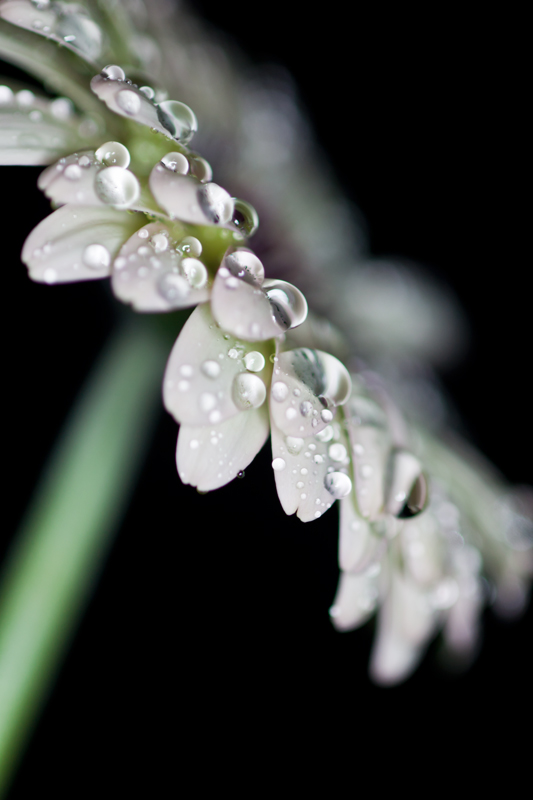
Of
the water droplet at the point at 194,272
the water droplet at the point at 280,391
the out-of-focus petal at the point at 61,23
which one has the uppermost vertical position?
the out-of-focus petal at the point at 61,23

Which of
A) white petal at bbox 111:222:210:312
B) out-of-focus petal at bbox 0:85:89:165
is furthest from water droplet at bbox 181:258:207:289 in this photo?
out-of-focus petal at bbox 0:85:89:165

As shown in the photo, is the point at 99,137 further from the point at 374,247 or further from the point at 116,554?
the point at 374,247

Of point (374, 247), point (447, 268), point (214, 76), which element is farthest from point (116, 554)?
point (447, 268)

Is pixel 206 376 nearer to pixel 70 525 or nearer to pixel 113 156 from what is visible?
Result: pixel 113 156

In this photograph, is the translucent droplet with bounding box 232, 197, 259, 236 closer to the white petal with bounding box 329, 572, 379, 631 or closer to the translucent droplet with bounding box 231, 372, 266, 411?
the translucent droplet with bounding box 231, 372, 266, 411

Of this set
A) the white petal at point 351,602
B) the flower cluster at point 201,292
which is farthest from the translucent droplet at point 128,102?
the white petal at point 351,602

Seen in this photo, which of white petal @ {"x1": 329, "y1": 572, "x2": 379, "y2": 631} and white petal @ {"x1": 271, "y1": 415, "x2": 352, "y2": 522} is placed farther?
white petal @ {"x1": 329, "y1": 572, "x2": 379, "y2": 631}

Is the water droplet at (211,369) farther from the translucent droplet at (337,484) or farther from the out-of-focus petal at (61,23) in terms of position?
the out-of-focus petal at (61,23)
